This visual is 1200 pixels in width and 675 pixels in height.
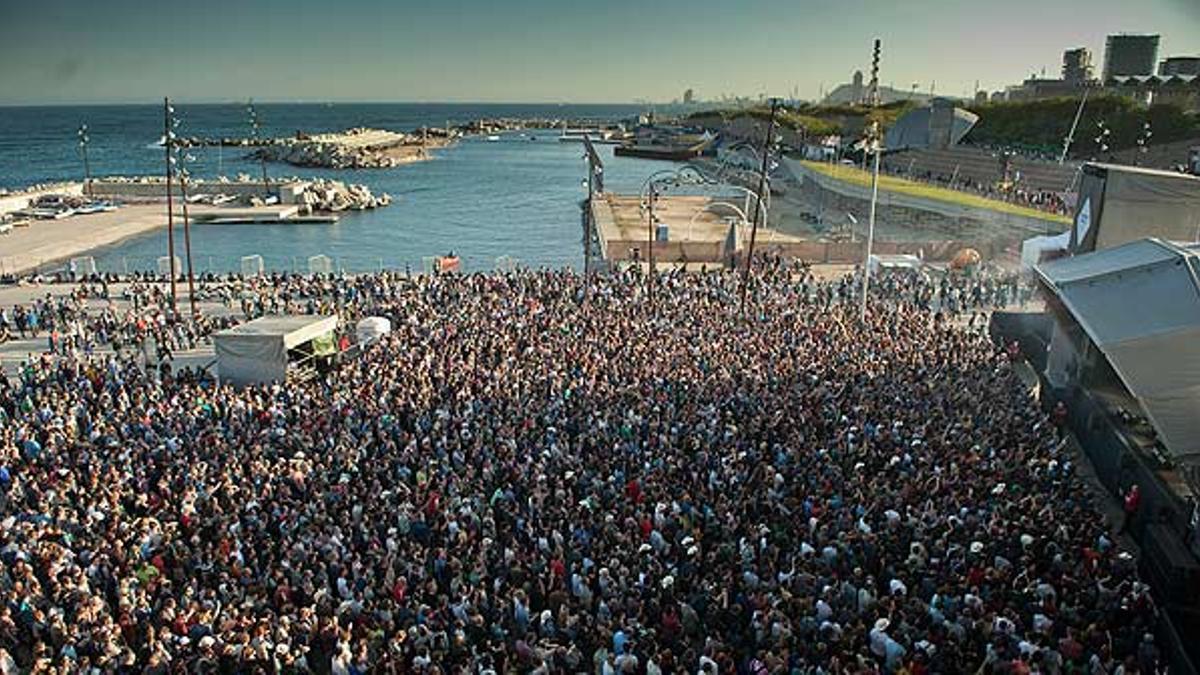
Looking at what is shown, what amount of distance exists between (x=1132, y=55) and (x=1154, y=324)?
118156 millimetres

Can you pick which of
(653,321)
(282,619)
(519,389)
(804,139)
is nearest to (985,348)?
(653,321)

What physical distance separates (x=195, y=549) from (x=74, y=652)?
2373mm

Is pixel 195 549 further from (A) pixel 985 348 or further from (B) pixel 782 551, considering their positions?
(A) pixel 985 348

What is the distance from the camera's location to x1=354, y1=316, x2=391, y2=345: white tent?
2311 cm

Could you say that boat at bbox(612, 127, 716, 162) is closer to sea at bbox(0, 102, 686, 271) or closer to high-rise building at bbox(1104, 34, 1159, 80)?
sea at bbox(0, 102, 686, 271)

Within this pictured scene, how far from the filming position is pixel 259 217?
6284 cm

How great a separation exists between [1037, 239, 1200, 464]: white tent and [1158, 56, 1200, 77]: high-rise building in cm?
9120

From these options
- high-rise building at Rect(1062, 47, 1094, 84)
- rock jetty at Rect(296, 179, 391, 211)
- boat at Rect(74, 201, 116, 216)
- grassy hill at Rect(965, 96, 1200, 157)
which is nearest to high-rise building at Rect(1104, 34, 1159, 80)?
high-rise building at Rect(1062, 47, 1094, 84)

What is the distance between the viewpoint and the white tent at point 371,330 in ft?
75.8

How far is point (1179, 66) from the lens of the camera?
93.1m

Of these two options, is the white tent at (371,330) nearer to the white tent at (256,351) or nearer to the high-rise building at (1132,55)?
the white tent at (256,351)

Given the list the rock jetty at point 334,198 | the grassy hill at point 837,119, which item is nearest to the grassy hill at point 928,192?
the grassy hill at point 837,119

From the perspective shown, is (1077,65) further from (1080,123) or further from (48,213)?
(48,213)

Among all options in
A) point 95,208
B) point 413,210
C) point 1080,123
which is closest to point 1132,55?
point 1080,123
